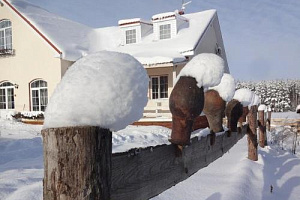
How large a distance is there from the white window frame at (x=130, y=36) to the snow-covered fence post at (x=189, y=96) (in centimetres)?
1417

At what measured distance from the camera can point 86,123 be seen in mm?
746

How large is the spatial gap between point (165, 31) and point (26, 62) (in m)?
7.96

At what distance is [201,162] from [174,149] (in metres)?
0.50

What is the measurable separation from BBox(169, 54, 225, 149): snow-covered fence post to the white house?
10.7 m

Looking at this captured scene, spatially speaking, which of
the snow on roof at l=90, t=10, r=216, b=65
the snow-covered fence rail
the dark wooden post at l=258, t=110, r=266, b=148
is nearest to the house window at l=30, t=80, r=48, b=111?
the snow on roof at l=90, t=10, r=216, b=65

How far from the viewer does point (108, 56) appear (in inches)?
33.4

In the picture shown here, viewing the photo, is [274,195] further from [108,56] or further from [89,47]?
[89,47]

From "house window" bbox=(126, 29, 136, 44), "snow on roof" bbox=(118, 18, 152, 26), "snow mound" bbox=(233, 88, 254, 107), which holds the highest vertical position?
"snow on roof" bbox=(118, 18, 152, 26)

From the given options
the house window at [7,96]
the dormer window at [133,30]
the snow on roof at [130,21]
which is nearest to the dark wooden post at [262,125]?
the dormer window at [133,30]

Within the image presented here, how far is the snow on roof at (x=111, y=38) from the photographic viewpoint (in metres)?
12.2

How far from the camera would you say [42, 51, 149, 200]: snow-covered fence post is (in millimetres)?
733

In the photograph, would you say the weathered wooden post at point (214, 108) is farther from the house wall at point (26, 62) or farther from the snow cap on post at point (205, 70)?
the house wall at point (26, 62)

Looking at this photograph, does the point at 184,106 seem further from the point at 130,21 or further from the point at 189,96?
the point at 130,21

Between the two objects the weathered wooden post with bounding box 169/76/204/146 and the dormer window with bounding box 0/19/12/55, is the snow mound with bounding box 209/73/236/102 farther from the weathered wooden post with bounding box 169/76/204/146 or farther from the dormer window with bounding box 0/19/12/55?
the dormer window with bounding box 0/19/12/55
